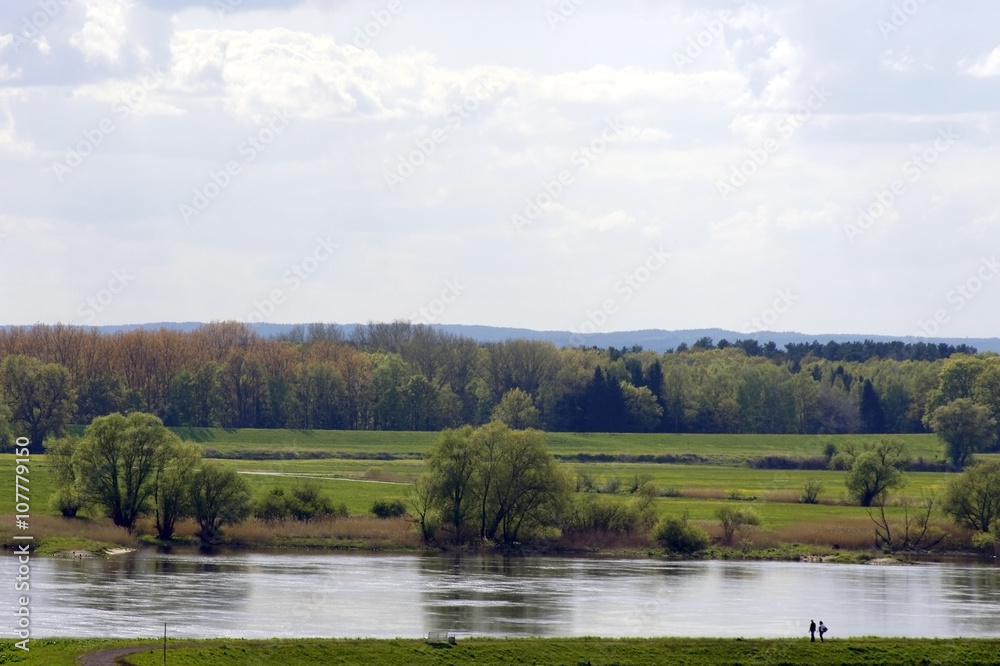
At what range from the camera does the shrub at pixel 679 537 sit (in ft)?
283

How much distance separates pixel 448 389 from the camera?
17912 centimetres

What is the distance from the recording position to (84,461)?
8525 cm

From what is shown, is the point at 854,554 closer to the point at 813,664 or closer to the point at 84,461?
the point at 813,664

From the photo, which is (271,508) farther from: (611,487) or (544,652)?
(544,652)

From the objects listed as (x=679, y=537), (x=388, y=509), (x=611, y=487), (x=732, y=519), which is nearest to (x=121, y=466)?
(x=388, y=509)

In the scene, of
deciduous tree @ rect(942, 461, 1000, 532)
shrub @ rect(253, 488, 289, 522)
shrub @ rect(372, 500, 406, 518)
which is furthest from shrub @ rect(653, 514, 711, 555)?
shrub @ rect(253, 488, 289, 522)

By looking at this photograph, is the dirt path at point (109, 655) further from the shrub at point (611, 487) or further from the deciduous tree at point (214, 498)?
the shrub at point (611, 487)

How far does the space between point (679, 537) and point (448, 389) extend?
94844 mm

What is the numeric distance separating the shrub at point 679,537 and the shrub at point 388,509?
17.6m

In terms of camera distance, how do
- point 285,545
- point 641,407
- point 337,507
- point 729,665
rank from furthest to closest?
point 641,407 → point 337,507 → point 285,545 → point 729,665

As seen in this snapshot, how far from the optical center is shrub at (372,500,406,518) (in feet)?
301

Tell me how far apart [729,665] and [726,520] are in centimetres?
4141

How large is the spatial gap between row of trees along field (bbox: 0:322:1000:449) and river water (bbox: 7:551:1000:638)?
7645cm

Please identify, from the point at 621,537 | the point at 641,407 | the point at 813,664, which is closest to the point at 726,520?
the point at 621,537
